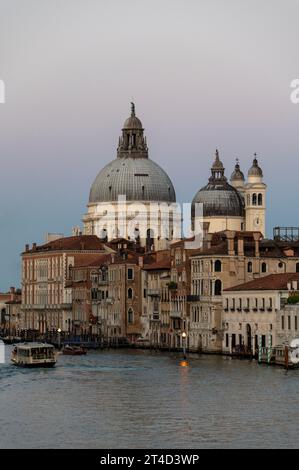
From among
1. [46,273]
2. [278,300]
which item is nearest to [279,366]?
[278,300]

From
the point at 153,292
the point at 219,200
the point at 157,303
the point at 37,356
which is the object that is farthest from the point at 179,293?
the point at 219,200

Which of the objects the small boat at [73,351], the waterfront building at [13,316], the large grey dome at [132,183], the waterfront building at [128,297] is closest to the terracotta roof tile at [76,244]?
the waterfront building at [13,316]

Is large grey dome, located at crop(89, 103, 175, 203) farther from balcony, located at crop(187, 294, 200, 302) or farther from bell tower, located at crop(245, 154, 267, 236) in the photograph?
balcony, located at crop(187, 294, 200, 302)

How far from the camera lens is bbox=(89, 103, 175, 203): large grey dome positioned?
470 ft

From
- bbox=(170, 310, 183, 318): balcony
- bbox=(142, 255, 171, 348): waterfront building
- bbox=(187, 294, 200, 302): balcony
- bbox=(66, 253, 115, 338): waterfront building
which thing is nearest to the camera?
bbox=(187, 294, 200, 302): balcony

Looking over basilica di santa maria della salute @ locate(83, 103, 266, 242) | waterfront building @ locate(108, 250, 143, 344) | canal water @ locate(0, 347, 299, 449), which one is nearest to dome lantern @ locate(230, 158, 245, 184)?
basilica di santa maria della salute @ locate(83, 103, 266, 242)

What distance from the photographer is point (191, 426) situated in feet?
179

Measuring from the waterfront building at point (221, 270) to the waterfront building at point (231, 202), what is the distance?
1580 inches

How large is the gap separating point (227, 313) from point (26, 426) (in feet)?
129

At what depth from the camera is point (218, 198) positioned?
140m

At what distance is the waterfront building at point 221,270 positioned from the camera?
95.0 meters

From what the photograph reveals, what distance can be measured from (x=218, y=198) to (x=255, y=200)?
2841mm

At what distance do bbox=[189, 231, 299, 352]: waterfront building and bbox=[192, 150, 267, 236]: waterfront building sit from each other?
4012 cm

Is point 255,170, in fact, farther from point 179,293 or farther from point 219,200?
point 179,293
